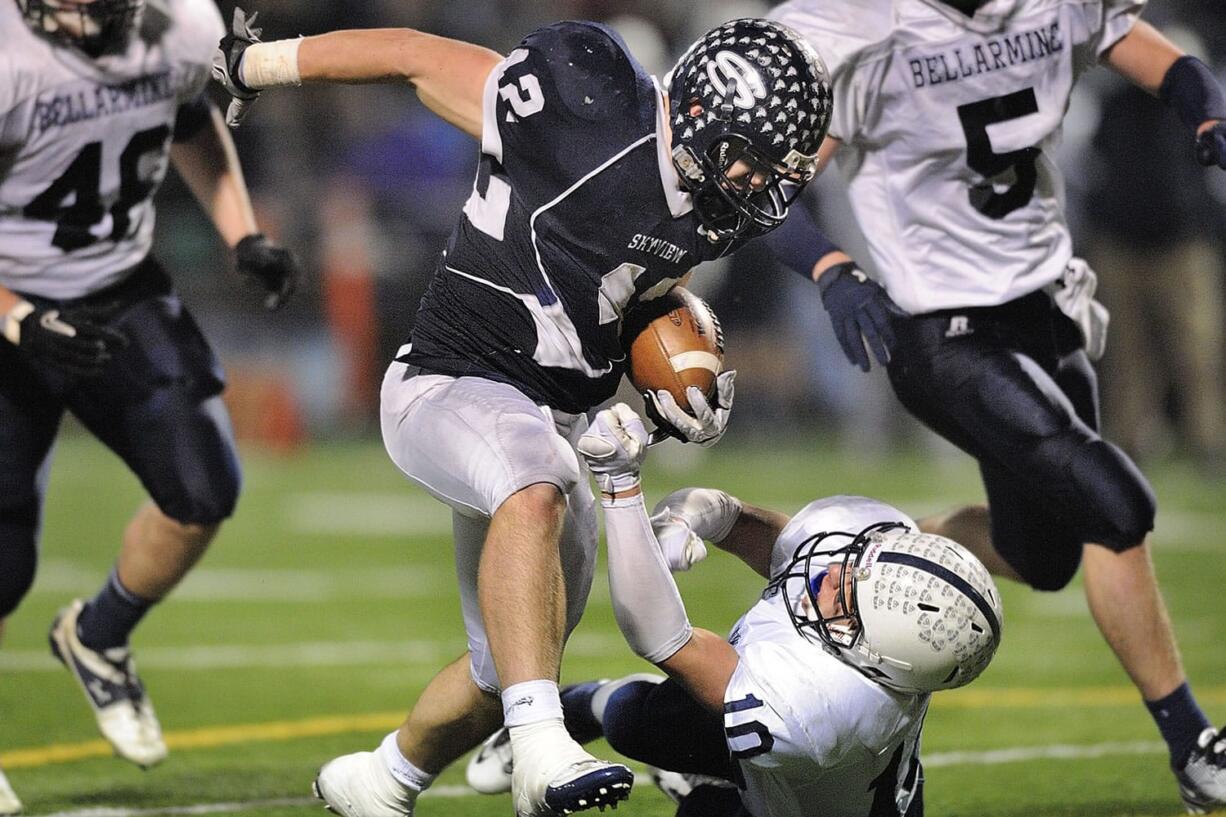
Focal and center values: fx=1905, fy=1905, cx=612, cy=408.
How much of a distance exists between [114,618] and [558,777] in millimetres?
2002

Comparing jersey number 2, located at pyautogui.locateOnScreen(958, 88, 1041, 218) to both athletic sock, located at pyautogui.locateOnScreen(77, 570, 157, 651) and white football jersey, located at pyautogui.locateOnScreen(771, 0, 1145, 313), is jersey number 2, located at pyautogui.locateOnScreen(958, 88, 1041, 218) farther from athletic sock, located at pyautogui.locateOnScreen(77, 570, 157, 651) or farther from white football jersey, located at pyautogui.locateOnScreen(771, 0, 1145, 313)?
athletic sock, located at pyautogui.locateOnScreen(77, 570, 157, 651)

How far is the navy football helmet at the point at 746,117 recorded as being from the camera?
371cm

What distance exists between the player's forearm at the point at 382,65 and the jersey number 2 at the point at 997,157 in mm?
1322

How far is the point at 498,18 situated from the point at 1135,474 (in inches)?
342

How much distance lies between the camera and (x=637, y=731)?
3.94m

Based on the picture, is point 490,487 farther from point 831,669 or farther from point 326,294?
point 326,294

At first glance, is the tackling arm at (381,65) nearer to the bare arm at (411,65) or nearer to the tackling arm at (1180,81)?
the bare arm at (411,65)

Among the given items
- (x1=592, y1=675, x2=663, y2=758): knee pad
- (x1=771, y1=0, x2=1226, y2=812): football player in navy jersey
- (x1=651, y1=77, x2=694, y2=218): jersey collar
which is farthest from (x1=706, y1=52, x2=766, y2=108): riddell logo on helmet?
(x1=592, y1=675, x2=663, y2=758): knee pad

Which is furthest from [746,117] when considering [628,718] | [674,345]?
[628,718]

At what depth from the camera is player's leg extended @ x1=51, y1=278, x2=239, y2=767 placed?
4.77 meters

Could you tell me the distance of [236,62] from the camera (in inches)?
159

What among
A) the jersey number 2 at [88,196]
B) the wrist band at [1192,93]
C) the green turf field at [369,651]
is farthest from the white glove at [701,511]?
the jersey number 2 at [88,196]

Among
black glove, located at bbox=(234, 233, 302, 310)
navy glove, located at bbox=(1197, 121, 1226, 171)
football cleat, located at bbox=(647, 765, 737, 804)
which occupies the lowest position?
football cleat, located at bbox=(647, 765, 737, 804)

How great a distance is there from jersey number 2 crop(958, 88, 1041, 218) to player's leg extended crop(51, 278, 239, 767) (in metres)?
2.00
